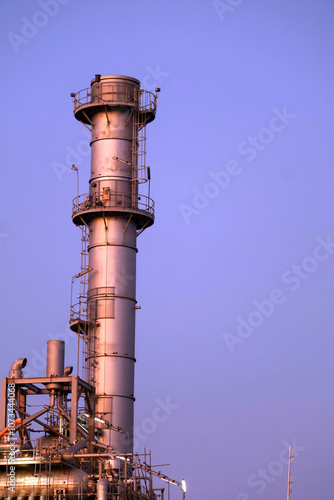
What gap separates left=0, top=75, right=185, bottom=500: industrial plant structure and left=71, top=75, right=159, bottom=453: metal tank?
66mm

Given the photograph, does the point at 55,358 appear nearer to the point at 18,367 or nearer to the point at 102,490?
the point at 18,367

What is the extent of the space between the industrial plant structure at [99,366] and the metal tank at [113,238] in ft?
0.22

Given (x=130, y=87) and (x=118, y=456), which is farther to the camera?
(x=130, y=87)

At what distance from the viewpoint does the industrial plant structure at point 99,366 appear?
7006cm

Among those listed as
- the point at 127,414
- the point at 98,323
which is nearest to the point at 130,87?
the point at 98,323

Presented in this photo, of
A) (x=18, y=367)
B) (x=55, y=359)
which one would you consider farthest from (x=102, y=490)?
(x=18, y=367)

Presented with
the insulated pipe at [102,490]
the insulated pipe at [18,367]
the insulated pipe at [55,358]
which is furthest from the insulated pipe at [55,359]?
the insulated pipe at [102,490]

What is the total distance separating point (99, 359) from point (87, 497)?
56.8 ft

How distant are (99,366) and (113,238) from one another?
873 cm

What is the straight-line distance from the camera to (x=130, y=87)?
9188 centimetres

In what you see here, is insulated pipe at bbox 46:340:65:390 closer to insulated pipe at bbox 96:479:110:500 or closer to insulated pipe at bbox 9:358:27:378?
insulated pipe at bbox 9:358:27:378

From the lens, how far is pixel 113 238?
8831 centimetres

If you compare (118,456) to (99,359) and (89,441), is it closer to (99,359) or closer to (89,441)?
(89,441)

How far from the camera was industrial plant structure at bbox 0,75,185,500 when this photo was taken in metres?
70.1
